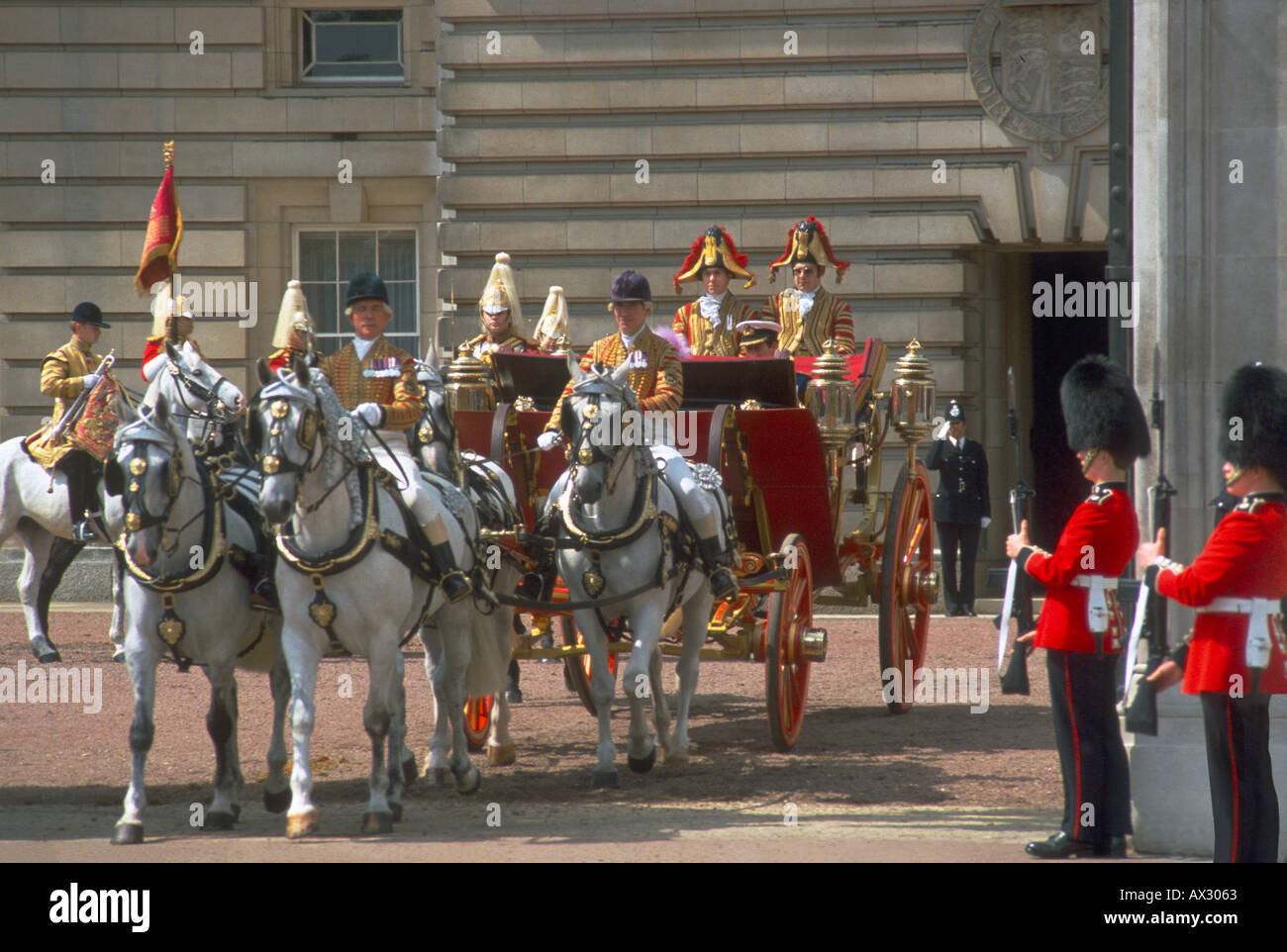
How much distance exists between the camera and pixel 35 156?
1602cm

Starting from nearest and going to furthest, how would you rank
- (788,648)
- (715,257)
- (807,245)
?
1. (788,648)
2. (715,257)
3. (807,245)

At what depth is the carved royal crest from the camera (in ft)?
48.5

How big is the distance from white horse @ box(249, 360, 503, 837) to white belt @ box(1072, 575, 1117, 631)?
8.92ft

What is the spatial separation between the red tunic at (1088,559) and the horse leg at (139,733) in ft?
11.4

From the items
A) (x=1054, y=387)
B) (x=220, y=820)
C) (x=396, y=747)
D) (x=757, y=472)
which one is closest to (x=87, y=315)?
(x=757, y=472)

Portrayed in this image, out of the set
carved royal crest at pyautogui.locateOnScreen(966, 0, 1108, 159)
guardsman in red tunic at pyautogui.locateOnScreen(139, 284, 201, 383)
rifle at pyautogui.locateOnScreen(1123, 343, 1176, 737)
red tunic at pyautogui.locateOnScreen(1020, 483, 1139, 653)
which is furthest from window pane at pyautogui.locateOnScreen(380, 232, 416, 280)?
red tunic at pyautogui.locateOnScreen(1020, 483, 1139, 653)

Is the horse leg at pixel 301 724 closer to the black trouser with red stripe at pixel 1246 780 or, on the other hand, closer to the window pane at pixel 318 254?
the black trouser with red stripe at pixel 1246 780

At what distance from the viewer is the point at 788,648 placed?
8.52m

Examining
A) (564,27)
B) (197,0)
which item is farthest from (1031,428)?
(197,0)

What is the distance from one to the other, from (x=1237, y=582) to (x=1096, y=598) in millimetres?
794

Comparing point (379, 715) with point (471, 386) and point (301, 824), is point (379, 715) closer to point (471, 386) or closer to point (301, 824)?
point (301, 824)

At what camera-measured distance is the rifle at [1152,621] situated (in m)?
5.84

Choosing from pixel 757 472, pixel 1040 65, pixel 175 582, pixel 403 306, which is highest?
pixel 1040 65

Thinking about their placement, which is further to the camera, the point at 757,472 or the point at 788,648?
the point at 757,472
